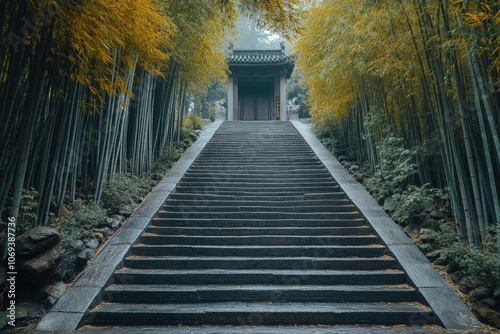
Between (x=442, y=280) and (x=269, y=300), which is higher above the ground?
(x=442, y=280)

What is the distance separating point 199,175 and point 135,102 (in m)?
1.92

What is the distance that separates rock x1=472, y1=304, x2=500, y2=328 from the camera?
2.83 metres

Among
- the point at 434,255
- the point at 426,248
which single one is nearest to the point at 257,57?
the point at 426,248

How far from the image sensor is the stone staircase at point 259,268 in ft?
10.00

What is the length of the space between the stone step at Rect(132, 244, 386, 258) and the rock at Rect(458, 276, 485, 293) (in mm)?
900

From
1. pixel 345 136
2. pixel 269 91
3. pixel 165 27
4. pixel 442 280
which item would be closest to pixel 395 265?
pixel 442 280

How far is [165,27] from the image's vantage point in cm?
494

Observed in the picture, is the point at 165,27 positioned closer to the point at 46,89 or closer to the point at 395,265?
the point at 46,89

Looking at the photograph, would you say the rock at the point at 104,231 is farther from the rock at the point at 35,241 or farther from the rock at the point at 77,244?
the rock at the point at 35,241

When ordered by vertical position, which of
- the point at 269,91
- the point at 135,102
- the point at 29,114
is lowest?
the point at 29,114

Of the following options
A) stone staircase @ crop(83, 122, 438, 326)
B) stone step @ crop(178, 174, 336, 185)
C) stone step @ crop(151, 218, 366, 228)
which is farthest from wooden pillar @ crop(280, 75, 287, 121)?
stone step @ crop(151, 218, 366, 228)

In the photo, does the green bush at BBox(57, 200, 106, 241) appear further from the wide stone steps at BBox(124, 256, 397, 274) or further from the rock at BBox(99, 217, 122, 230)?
the wide stone steps at BBox(124, 256, 397, 274)

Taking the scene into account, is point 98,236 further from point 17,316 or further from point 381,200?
point 381,200

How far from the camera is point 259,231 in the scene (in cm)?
458
